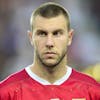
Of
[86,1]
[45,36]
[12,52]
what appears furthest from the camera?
[86,1]

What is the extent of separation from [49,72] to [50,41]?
0.94 ft

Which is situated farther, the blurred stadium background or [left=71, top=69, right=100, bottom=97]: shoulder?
the blurred stadium background

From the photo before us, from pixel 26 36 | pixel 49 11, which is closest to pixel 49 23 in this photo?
pixel 49 11

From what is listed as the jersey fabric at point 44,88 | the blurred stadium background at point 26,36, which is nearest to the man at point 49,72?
the jersey fabric at point 44,88

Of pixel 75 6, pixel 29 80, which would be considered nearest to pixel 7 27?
pixel 75 6

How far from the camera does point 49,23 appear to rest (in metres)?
4.37

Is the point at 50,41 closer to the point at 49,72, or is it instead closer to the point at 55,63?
the point at 55,63

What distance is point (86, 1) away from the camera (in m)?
8.46

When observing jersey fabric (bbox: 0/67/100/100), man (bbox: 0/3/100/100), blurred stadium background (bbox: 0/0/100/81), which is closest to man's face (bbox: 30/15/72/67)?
man (bbox: 0/3/100/100)

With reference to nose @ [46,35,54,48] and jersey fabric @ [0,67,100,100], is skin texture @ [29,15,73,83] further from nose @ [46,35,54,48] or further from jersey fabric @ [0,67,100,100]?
jersey fabric @ [0,67,100,100]

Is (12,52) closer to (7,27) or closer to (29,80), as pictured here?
(7,27)

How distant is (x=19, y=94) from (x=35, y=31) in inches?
18.7

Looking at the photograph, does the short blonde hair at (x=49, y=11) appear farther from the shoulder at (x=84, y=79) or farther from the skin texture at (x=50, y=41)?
the shoulder at (x=84, y=79)

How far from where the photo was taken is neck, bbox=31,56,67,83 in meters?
4.49
